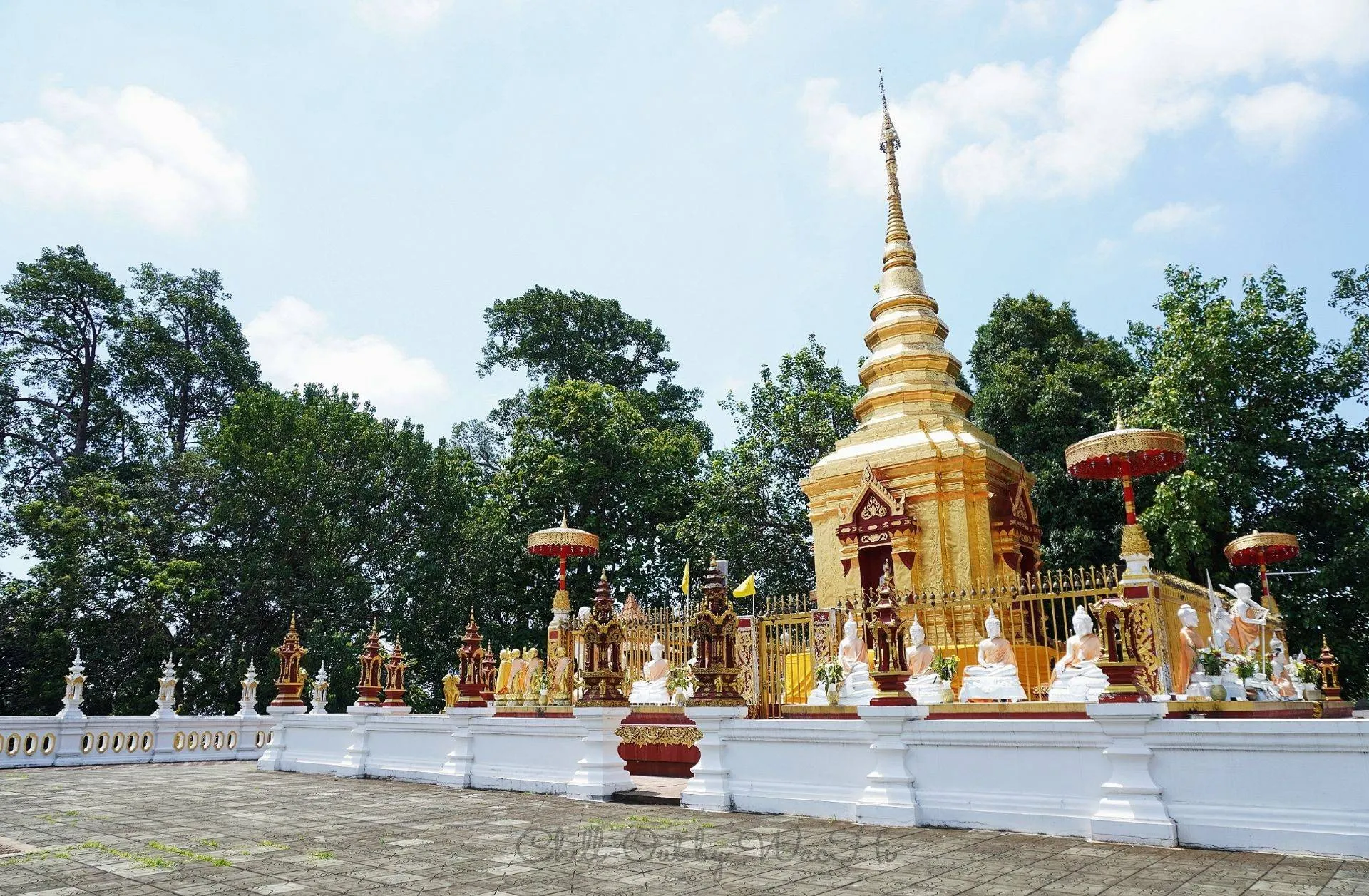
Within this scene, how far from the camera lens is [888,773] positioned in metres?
8.45

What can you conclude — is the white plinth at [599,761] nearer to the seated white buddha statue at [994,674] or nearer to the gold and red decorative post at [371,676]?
the seated white buddha statue at [994,674]

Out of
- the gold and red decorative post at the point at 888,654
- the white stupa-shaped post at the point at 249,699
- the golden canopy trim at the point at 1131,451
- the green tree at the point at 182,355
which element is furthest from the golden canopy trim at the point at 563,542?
the green tree at the point at 182,355

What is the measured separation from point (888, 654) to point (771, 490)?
18072 mm

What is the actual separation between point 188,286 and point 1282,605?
38.8 m

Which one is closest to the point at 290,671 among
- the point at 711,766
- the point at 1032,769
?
the point at 711,766

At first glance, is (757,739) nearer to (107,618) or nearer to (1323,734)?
(1323,734)

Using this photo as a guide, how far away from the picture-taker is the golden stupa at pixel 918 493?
15523mm

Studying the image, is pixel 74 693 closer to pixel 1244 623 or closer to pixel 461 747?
pixel 461 747

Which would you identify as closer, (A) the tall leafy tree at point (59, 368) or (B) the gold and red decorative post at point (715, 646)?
(B) the gold and red decorative post at point (715, 646)

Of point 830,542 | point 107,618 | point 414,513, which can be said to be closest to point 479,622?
point 414,513

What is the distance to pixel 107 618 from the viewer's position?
998 inches

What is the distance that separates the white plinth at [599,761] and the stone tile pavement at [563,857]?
0.45 metres

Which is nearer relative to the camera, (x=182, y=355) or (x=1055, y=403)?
(x=1055, y=403)

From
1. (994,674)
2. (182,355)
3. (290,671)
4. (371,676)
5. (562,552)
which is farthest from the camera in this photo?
(182,355)
